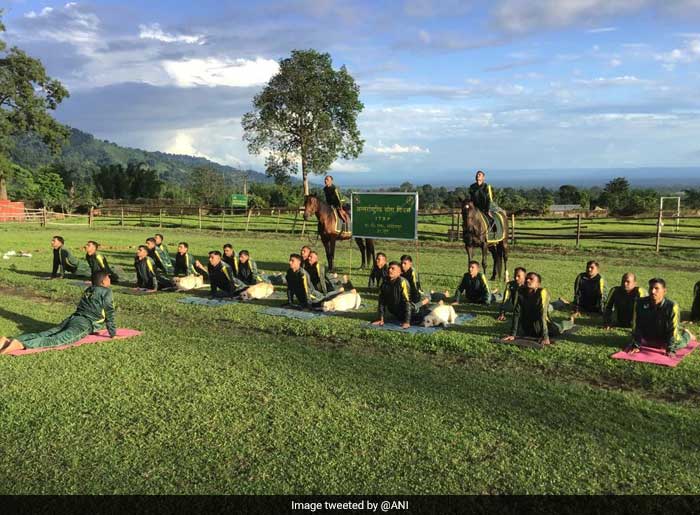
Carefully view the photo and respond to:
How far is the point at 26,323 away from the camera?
1016 centimetres

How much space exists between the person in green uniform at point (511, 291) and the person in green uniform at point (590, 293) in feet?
3.80

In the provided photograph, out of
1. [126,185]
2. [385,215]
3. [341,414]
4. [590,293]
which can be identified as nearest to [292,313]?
[341,414]

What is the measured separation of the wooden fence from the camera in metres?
22.1

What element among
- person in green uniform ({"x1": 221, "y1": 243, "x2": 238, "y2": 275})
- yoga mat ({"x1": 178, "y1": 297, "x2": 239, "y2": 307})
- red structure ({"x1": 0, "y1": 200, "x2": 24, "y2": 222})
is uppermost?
red structure ({"x1": 0, "y1": 200, "x2": 24, "y2": 222})

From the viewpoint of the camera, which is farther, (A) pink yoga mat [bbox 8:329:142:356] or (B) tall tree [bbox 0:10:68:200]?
(B) tall tree [bbox 0:10:68:200]

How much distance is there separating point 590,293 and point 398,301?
3.61 meters

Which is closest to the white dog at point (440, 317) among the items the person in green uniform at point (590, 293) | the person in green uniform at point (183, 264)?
the person in green uniform at point (590, 293)

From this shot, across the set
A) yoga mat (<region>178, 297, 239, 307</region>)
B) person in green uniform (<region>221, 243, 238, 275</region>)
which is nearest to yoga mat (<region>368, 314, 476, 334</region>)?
yoga mat (<region>178, 297, 239, 307</region>)

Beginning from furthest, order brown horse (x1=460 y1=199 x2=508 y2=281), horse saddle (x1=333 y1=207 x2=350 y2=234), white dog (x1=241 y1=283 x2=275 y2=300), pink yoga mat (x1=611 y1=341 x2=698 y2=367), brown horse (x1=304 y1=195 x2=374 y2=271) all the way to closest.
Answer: horse saddle (x1=333 y1=207 x2=350 y2=234)
brown horse (x1=304 y1=195 x2=374 y2=271)
brown horse (x1=460 y1=199 x2=508 y2=281)
white dog (x1=241 y1=283 x2=275 y2=300)
pink yoga mat (x1=611 y1=341 x2=698 y2=367)

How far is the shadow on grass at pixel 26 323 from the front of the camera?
974 centimetres

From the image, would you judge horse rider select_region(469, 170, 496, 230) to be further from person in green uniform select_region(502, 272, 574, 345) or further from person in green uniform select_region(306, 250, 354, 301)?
person in green uniform select_region(502, 272, 574, 345)

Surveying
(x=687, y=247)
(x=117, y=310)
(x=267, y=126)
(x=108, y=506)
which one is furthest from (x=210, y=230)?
(x=108, y=506)

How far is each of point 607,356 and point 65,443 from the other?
6.64 meters

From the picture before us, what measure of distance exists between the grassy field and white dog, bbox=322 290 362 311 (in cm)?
70
